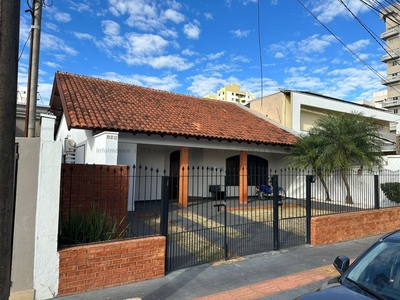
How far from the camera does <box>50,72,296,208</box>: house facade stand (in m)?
9.17

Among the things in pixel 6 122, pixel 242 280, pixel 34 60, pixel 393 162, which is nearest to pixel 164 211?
pixel 242 280

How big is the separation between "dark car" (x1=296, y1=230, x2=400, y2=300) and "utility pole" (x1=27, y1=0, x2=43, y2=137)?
21.6 ft

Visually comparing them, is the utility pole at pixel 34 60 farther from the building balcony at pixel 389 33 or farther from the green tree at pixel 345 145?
the building balcony at pixel 389 33

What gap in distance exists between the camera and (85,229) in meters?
4.32

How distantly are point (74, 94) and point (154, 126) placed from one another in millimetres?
3429

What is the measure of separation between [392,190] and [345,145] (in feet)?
8.95

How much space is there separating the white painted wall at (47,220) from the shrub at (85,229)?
396mm

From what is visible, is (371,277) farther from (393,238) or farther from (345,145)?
(345,145)

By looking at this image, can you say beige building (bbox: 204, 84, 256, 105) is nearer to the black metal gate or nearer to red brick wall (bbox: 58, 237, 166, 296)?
the black metal gate

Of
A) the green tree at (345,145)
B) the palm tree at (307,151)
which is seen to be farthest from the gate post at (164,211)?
the green tree at (345,145)

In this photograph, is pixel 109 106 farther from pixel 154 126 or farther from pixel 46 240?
pixel 46 240

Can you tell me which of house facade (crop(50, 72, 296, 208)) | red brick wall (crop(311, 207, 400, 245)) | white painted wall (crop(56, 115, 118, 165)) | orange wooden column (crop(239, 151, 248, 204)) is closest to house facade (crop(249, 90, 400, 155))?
house facade (crop(50, 72, 296, 208))

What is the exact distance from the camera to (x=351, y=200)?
8172 mm

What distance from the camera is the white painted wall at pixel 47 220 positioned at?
365cm
